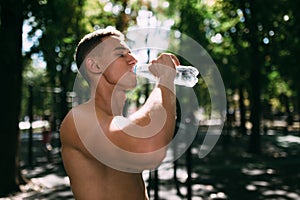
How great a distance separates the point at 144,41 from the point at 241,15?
476 inches

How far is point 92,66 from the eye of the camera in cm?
138

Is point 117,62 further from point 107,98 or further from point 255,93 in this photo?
point 255,93

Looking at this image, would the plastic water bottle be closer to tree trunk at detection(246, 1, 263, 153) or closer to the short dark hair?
the short dark hair

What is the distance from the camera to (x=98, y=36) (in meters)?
1.39

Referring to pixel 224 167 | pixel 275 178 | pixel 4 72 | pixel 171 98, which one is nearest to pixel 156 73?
pixel 171 98

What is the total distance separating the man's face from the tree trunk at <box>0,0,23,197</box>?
681 centimetres

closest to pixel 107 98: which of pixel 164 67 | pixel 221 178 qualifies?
pixel 164 67

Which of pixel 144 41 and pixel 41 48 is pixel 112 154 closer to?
pixel 144 41

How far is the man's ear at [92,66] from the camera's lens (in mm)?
1378

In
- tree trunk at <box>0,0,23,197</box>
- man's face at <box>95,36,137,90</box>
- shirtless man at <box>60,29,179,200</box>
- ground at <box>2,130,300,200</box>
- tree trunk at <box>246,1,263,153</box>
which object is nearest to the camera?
shirtless man at <box>60,29,179,200</box>

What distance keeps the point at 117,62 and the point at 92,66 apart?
0.11m

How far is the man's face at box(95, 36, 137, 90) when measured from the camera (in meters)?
1.36

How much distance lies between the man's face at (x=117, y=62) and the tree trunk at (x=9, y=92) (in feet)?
22.3

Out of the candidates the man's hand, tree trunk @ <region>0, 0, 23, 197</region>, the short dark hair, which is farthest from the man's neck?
tree trunk @ <region>0, 0, 23, 197</region>
